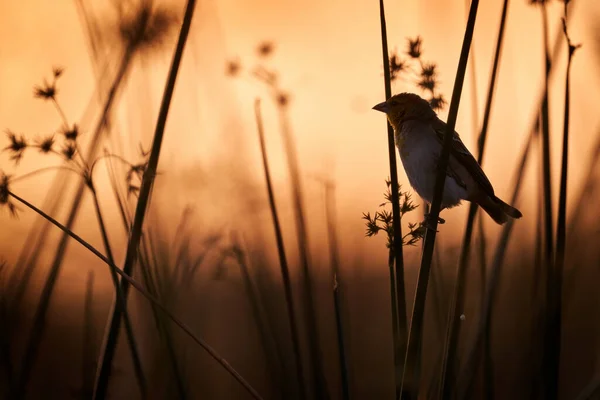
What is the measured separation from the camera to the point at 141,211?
4.58ft

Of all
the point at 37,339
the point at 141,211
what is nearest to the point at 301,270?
the point at 141,211

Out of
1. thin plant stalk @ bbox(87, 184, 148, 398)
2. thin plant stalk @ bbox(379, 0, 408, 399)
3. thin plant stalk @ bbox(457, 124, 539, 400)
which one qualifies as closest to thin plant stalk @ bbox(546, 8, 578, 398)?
thin plant stalk @ bbox(457, 124, 539, 400)

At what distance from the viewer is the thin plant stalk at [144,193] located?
4.57 feet

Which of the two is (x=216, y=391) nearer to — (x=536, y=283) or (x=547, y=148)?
(x=536, y=283)

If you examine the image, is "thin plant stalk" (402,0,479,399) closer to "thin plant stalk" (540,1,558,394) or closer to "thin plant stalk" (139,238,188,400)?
"thin plant stalk" (540,1,558,394)

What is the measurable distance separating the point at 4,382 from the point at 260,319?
698mm

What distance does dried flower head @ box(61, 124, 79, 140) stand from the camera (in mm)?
1737

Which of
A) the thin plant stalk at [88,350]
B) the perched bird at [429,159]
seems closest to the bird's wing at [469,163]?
the perched bird at [429,159]

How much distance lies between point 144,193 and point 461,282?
0.72 metres

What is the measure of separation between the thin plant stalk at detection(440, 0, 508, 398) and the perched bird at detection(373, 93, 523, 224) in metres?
0.43

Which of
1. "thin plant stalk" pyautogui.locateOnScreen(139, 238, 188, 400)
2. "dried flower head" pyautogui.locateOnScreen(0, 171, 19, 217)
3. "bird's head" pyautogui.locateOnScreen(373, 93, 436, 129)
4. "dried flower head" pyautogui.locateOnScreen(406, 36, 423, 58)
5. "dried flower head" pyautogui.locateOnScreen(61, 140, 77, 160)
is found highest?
"bird's head" pyautogui.locateOnScreen(373, 93, 436, 129)

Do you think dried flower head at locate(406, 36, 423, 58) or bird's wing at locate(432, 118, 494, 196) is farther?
bird's wing at locate(432, 118, 494, 196)

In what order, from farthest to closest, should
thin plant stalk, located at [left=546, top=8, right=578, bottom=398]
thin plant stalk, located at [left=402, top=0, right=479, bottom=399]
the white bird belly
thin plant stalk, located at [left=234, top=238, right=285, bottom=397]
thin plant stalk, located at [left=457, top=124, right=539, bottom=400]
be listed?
the white bird belly → thin plant stalk, located at [left=234, top=238, right=285, bottom=397] → thin plant stalk, located at [left=457, top=124, right=539, bottom=400] → thin plant stalk, located at [left=546, top=8, right=578, bottom=398] → thin plant stalk, located at [left=402, top=0, right=479, bottom=399]

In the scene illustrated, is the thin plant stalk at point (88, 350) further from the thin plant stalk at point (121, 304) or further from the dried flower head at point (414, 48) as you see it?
the dried flower head at point (414, 48)
